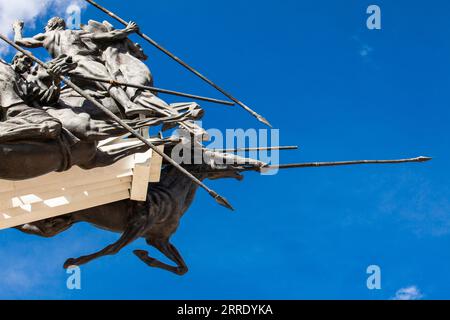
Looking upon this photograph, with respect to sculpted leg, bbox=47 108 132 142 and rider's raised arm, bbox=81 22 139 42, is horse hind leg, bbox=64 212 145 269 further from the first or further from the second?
rider's raised arm, bbox=81 22 139 42

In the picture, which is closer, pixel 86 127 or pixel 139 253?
pixel 86 127

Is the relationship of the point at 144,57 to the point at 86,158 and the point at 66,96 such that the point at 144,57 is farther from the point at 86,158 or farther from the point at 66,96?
the point at 86,158

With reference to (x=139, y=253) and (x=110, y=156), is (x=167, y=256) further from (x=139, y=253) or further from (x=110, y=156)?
(x=110, y=156)

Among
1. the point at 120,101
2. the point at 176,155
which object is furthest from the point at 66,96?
the point at 176,155

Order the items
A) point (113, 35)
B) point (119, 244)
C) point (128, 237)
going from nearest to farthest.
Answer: point (119, 244) → point (128, 237) → point (113, 35)

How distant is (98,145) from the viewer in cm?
2017

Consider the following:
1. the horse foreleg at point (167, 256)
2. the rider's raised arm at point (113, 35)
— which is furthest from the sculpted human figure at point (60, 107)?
the horse foreleg at point (167, 256)

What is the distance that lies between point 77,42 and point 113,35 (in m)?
0.88

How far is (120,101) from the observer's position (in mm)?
21812

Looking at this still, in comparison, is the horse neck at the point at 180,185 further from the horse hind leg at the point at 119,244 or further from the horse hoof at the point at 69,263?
the horse hoof at the point at 69,263

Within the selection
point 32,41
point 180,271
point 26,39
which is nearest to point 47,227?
point 180,271

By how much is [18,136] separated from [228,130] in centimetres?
636

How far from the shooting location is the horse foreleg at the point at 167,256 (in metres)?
22.9

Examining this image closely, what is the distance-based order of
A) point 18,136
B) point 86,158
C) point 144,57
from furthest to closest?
point 144,57 → point 86,158 → point 18,136
